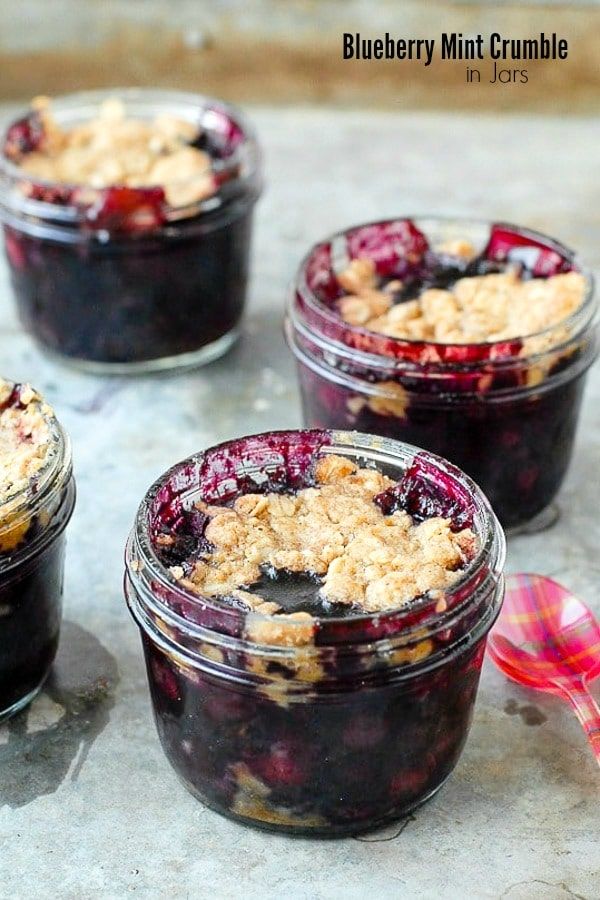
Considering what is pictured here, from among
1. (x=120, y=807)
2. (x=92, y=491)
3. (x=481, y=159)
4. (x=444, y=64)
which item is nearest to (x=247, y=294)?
(x=92, y=491)

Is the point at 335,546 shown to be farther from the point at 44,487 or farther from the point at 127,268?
the point at 127,268

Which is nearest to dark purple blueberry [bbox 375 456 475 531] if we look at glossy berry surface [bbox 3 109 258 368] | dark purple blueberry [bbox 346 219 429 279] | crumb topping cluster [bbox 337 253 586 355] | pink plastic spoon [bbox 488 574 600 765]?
pink plastic spoon [bbox 488 574 600 765]

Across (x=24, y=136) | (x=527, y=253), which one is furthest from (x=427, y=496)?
(x=24, y=136)

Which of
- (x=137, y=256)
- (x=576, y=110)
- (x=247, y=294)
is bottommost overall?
(x=576, y=110)

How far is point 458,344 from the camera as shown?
2.66 meters

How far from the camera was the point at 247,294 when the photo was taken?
3742 millimetres

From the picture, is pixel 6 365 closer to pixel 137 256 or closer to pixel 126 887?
pixel 137 256

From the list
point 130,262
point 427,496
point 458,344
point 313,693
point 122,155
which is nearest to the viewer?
point 313,693

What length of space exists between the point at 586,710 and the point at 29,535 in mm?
1039

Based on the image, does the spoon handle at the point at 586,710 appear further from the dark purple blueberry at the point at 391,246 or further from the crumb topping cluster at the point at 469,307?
the dark purple blueberry at the point at 391,246

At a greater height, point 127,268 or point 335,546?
point 335,546

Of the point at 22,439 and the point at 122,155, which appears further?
the point at 122,155

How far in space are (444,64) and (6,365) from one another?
2837 millimetres

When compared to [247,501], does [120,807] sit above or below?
below
